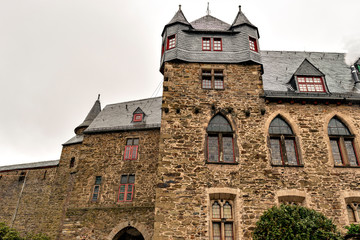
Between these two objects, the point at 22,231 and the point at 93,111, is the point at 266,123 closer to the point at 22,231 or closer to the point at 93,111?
the point at 93,111

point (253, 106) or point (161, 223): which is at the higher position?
point (253, 106)

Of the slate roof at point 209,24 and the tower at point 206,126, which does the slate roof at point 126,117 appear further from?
the slate roof at point 209,24

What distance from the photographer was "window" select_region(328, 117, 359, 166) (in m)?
11.4

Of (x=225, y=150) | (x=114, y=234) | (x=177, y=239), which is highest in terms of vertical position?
(x=225, y=150)

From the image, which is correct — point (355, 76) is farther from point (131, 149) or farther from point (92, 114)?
point (92, 114)

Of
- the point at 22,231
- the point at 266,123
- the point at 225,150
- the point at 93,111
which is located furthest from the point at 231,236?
the point at 22,231

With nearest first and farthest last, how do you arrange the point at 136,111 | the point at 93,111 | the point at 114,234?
the point at 114,234 < the point at 136,111 < the point at 93,111

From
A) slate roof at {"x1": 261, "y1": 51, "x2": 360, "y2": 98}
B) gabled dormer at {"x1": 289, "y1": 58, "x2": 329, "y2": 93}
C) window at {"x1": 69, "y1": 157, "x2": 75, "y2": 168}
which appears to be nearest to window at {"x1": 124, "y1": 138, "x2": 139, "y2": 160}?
window at {"x1": 69, "y1": 157, "x2": 75, "y2": 168}

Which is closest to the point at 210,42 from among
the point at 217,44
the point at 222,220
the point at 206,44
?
the point at 206,44

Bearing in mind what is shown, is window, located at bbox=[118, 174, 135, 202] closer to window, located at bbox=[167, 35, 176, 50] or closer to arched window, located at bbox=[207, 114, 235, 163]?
arched window, located at bbox=[207, 114, 235, 163]

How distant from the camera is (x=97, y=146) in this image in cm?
1741

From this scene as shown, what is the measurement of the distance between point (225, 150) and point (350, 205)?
4.78m

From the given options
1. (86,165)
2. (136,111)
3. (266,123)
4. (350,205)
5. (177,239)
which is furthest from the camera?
(136,111)

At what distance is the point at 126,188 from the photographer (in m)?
16.0
